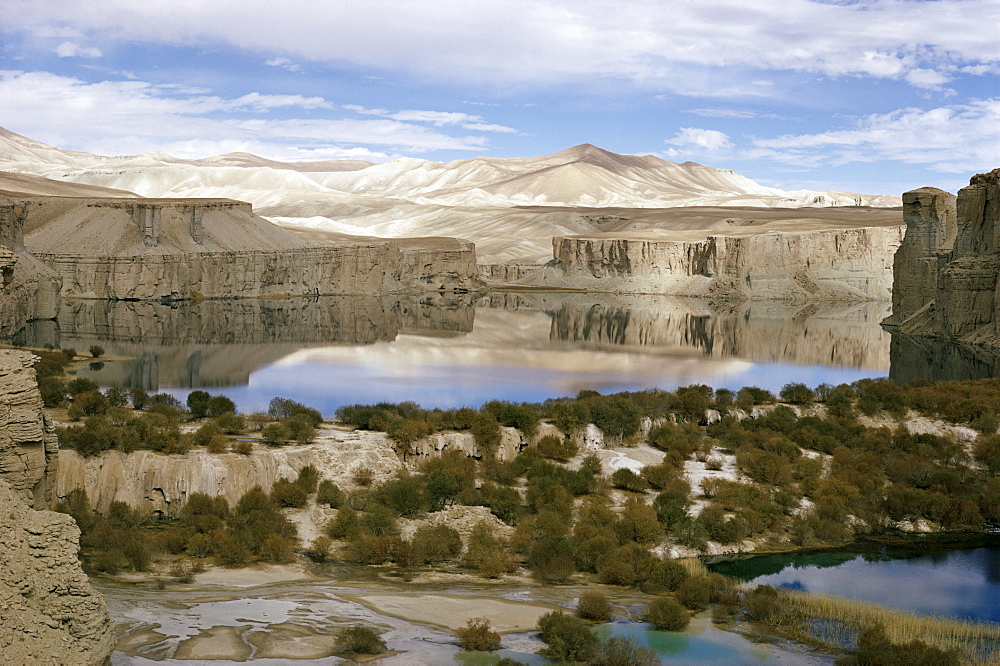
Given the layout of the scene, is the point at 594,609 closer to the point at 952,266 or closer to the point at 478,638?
the point at 478,638

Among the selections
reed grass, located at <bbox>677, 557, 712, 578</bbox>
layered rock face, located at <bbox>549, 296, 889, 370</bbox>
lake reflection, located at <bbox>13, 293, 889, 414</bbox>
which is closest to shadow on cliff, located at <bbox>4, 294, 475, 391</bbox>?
lake reflection, located at <bbox>13, 293, 889, 414</bbox>

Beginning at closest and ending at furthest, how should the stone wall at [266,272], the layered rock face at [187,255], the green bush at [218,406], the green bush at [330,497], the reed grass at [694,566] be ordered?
1. the reed grass at [694,566]
2. the green bush at [330,497]
3. the green bush at [218,406]
4. the stone wall at [266,272]
5. the layered rock face at [187,255]

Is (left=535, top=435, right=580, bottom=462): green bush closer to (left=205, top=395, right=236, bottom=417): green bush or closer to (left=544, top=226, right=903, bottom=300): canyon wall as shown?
(left=205, top=395, right=236, bottom=417): green bush

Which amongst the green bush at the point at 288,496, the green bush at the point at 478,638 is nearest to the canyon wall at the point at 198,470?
the green bush at the point at 288,496

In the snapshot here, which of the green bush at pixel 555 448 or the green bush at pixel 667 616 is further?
the green bush at pixel 555 448

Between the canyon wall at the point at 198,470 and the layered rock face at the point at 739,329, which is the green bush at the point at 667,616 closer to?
the canyon wall at the point at 198,470

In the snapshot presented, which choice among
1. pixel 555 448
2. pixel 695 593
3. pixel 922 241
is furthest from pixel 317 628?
pixel 922 241

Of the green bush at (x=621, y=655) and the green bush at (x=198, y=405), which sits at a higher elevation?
the green bush at (x=198, y=405)

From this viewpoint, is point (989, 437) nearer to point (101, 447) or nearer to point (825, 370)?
point (825, 370)
